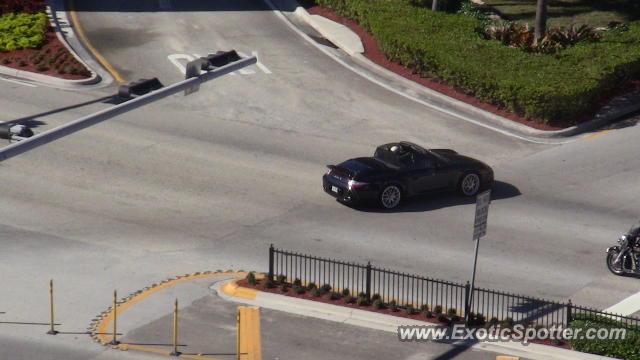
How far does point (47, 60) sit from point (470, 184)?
16285 millimetres

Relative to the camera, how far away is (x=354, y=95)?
3616cm

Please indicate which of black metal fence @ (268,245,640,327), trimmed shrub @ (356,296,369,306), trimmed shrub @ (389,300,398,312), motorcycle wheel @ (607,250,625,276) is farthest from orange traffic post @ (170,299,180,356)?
motorcycle wheel @ (607,250,625,276)

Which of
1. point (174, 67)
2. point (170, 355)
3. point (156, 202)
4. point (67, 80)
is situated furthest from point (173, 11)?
point (170, 355)

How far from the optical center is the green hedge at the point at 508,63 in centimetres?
3388

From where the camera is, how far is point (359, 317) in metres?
20.4

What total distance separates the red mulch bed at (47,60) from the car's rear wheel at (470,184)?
1445 cm

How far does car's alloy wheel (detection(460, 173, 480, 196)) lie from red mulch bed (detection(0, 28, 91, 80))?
14.5m

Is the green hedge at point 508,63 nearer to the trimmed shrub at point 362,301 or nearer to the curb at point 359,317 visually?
the trimmed shrub at point 362,301

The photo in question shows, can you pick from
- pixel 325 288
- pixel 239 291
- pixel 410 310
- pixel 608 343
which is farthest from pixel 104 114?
pixel 608 343

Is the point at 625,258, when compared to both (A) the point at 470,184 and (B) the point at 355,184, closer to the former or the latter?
(A) the point at 470,184

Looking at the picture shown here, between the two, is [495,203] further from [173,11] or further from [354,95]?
[173,11]

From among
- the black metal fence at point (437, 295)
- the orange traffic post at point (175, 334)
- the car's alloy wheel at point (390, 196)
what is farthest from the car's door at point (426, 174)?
the orange traffic post at point (175, 334)

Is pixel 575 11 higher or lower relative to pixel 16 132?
higher

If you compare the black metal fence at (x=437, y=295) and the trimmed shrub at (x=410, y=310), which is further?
the trimmed shrub at (x=410, y=310)
